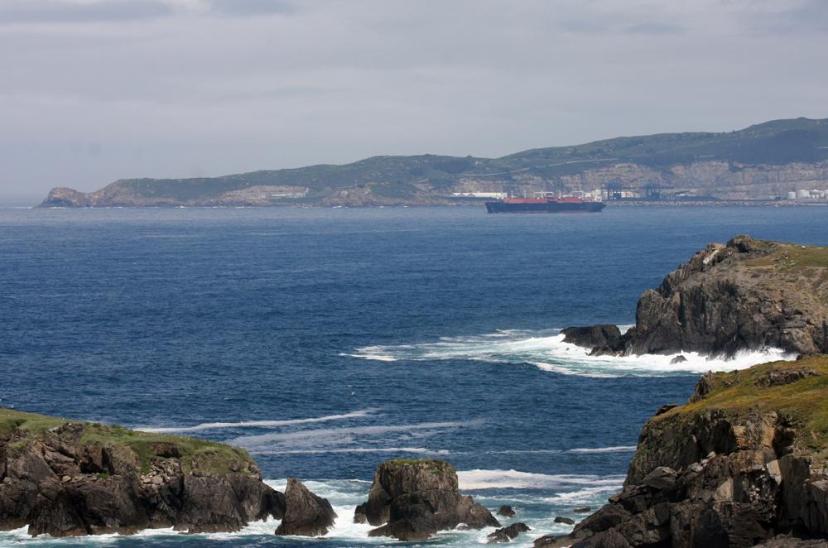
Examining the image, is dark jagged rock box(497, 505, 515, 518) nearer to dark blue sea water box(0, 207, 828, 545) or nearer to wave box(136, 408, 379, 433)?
dark blue sea water box(0, 207, 828, 545)

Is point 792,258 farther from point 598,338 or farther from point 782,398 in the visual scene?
point 782,398

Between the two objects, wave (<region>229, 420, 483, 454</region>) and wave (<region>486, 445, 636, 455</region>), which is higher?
wave (<region>229, 420, 483, 454</region>)

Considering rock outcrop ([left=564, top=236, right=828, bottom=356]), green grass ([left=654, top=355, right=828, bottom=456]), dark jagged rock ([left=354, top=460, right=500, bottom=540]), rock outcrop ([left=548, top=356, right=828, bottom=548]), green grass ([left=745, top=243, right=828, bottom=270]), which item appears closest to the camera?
rock outcrop ([left=548, top=356, right=828, bottom=548])

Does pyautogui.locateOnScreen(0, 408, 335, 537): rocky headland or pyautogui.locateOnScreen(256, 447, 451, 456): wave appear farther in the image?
pyautogui.locateOnScreen(256, 447, 451, 456): wave

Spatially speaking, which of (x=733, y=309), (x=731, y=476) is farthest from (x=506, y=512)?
(x=733, y=309)

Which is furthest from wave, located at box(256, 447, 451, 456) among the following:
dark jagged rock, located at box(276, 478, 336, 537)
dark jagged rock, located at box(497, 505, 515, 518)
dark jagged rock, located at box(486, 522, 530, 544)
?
dark jagged rock, located at box(486, 522, 530, 544)
